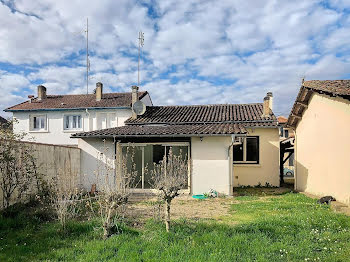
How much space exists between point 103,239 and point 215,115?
44.1 feet

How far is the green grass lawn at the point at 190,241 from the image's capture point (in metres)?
4.97

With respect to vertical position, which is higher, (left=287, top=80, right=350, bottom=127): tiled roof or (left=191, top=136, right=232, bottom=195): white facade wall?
(left=287, top=80, right=350, bottom=127): tiled roof

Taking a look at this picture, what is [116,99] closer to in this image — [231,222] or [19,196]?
[19,196]

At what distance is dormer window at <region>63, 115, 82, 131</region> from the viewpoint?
24.7 meters

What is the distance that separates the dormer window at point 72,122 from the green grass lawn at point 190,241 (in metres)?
18.4

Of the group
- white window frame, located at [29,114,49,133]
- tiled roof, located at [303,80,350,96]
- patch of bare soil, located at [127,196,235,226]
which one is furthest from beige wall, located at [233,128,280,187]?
white window frame, located at [29,114,49,133]

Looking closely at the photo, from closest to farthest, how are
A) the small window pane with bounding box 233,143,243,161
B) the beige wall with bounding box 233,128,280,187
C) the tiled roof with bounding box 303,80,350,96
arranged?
1. the tiled roof with bounding box 303,80,350,96
2. the beige wall with bounding box 233,128,280,187
3. the small window pane with bounding box 233,143,243,161

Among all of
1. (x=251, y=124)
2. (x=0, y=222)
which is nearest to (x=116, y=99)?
(x=251, y=124)

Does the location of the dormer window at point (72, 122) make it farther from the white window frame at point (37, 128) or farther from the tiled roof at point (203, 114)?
the tiled roof at point (203, 114)

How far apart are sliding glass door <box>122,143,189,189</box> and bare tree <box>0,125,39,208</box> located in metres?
4.87

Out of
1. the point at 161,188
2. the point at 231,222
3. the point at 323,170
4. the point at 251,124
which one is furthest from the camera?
the point at 251,124

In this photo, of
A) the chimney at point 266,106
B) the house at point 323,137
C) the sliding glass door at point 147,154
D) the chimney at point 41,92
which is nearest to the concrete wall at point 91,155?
the sliding glass door at point 147,154

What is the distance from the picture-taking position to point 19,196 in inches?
334

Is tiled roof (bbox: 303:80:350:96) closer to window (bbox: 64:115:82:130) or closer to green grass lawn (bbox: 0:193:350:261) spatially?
green grass lawn (bbox: 0:193:350:261)
